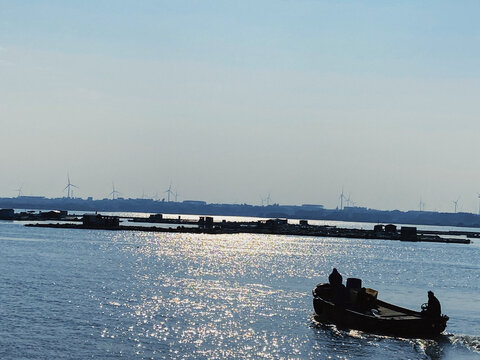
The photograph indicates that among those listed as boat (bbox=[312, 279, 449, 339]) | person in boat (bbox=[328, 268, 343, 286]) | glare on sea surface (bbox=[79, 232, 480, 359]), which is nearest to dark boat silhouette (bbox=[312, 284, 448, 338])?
boat (bbox=[312, 279, 449, 339])

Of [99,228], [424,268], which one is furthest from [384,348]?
[99,228]

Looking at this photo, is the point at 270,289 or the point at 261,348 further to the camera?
the point at 270,289

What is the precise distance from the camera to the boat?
44.3 metres

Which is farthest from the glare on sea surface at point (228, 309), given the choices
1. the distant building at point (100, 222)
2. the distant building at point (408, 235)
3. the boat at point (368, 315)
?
the distant building at point (100, 222)

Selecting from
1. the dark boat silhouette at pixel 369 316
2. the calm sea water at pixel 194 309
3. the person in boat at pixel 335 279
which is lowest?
the calm sea water at pixel 194 309

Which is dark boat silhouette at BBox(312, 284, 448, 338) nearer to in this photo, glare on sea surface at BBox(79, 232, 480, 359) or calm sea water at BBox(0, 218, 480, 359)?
calm sea water at BBox(0, 218, 480, 359)

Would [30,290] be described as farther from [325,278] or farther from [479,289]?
[479,289]

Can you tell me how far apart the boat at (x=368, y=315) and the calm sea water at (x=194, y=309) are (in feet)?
2.53

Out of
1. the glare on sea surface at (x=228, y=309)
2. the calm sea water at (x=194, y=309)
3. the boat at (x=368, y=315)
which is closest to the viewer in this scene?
the calm sea water at (x=194, y=309)

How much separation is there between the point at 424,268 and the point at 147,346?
70128 millimetres

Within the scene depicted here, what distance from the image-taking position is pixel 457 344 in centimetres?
4334

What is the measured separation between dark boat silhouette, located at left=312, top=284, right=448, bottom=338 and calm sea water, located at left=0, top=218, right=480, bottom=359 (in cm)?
74

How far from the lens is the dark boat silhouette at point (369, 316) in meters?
44.3

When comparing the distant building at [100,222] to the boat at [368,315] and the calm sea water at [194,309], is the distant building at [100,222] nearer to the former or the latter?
the calm sea water at [194,309]
